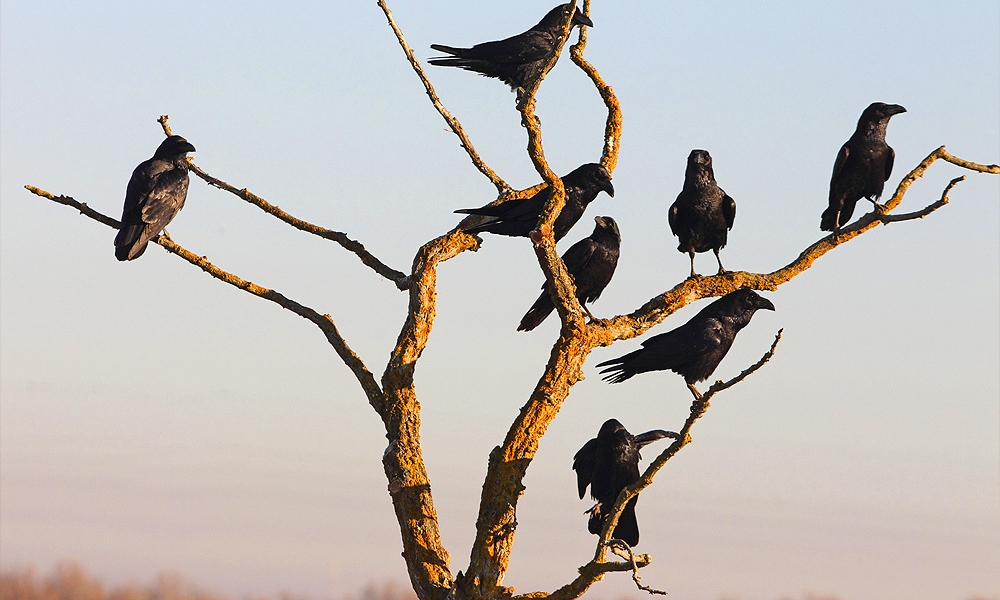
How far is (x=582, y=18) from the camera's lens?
779 centimetres

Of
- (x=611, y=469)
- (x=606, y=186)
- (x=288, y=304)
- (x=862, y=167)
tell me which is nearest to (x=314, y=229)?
(x=288, y=304)

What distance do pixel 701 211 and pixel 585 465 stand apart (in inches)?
84.0

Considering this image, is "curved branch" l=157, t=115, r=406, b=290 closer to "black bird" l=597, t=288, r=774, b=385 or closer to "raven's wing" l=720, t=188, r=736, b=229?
"black bird" l=597, t=288, r=774, b=385

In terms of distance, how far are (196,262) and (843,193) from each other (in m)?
5.16

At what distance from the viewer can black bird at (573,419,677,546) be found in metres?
7.25

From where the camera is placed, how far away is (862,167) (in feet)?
27.1

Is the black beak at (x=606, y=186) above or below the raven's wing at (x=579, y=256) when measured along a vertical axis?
above

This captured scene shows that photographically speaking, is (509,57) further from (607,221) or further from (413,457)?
(413,457)

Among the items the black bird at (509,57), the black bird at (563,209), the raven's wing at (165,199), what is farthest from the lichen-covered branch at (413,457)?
the black bird at (509,57)

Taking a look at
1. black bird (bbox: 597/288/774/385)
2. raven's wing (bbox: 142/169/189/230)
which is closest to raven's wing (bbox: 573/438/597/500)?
black bird (bbox: 597/288/774/385)

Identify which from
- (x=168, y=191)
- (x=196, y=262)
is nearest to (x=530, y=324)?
(x=196, y=262)

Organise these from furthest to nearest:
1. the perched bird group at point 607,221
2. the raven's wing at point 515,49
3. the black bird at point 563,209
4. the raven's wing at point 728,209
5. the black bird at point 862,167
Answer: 1. the raven's wing at point 515,49
2. the black bird at point 862,167
3. the raven's wing at point 728,209
4. the perched bird group at point 607,221
5. the black bird at point 563,209

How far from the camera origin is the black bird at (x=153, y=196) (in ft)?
23.7

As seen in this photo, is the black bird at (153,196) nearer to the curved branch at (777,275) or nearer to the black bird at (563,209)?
the black bird at (563,209)
